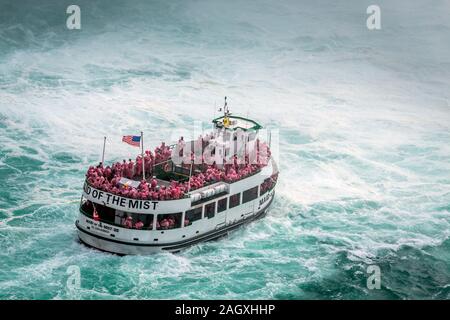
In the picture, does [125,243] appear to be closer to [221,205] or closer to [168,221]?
[168,221]

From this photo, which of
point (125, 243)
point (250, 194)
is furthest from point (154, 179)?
point (250, 194)

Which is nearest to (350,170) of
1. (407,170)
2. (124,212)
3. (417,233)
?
(407,170)

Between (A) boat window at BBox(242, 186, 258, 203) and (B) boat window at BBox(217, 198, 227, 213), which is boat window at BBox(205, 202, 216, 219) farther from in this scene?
(A) boat window at BBox(242, 186, 258, 203)

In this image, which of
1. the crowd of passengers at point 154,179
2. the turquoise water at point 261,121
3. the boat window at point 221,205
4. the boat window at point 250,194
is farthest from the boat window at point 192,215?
the boat window at point 250,194

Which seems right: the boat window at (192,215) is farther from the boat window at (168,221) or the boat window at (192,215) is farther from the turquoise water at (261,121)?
the turquoise water at (261,121)

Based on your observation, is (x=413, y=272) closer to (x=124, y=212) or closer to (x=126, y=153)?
(x=124, y=212)
